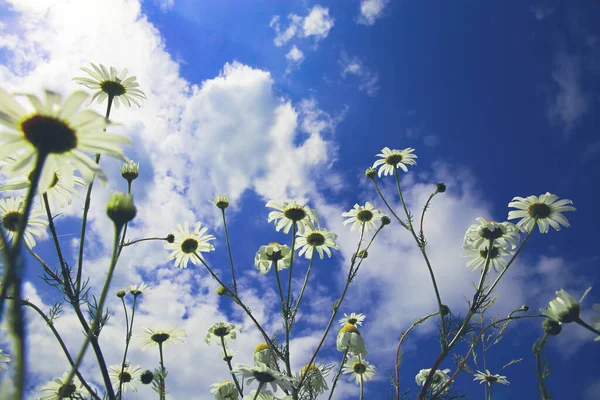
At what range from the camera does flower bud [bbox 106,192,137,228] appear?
53.7 inches

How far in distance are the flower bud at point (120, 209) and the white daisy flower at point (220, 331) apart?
4236mm

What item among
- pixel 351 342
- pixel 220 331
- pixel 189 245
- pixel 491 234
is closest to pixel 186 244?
pixel 189 245

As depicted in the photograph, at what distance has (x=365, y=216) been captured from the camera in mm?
5809

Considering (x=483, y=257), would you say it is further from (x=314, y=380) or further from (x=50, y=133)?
(x=50, y=133)

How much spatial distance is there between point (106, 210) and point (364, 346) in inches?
169

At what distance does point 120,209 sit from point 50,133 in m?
0.49

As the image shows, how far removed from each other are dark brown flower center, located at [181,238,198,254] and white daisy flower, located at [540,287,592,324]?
3.92 m

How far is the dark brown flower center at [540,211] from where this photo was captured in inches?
188

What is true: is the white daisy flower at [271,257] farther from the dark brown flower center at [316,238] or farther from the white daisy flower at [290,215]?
the dark brown flower center at [316,238]

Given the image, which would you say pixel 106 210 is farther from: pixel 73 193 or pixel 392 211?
pixel 392 211

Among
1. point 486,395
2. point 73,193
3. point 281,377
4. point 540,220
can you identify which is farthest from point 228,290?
point 540,220

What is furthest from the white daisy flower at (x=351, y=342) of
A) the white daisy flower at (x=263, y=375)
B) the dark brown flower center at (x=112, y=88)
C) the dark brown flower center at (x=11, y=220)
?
the dark brown flower center at (x=112, y=88)

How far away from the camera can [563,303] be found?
2.69 meters

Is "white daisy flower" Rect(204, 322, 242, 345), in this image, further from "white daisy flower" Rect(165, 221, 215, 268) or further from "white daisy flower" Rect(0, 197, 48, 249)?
"white daisy flower" Rect(0, 197, 48, 249)
